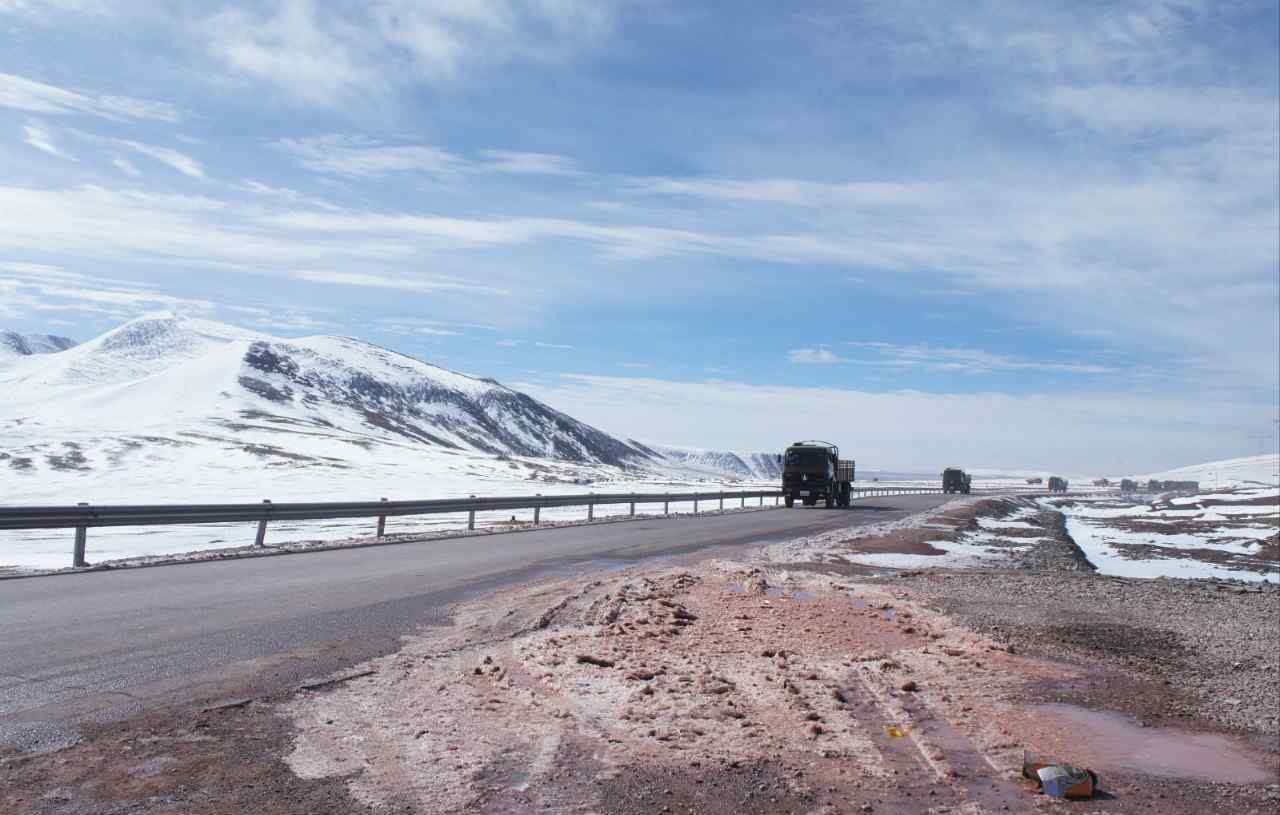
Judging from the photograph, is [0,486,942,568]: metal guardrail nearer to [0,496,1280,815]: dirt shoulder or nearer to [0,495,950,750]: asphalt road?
[0,495,950,750]: asphalt road

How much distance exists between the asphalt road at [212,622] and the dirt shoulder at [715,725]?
0.55m

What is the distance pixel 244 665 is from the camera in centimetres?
791

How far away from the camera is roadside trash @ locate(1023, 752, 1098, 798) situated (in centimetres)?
546

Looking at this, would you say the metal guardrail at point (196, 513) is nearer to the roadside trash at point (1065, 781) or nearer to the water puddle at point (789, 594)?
the water puddle at point (789, 594)

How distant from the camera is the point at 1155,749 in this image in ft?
22.2

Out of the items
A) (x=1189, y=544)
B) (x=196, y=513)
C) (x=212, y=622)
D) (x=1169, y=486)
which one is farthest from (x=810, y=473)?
(x=1169, y=486)

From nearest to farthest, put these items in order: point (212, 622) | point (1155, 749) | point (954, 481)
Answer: point (1155, 749)
point (212, 622)
point (954, 481)

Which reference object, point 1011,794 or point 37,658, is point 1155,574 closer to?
point 1011,794

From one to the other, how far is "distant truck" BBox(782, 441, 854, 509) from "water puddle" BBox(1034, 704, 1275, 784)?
3959 centimetres

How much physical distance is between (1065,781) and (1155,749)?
176 cm

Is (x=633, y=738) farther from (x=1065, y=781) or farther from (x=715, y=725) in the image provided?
(x=1065, y=781)

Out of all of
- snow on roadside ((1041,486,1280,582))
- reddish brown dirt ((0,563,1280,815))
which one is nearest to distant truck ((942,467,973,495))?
snow on roadside ((1041,486,1280,582))

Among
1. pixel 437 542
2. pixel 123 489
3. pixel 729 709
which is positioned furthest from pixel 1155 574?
pixel 123 489

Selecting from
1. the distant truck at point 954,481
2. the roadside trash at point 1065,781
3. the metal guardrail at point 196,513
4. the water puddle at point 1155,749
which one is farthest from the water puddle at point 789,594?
the distant truck at point 954,481
